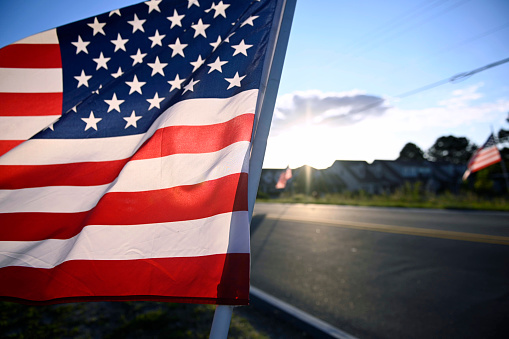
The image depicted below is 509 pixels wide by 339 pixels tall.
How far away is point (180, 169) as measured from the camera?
74.0 inches

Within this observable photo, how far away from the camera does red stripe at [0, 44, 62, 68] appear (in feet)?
7.64

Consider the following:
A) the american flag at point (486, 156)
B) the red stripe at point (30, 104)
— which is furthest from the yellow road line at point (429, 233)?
the red stripe at point (30, 104)

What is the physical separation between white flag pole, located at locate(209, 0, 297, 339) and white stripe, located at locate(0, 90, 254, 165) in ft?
0.67

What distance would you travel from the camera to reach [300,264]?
7121mm

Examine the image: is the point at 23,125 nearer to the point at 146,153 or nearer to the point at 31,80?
the point at 31,80

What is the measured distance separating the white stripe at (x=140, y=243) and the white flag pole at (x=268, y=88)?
0.52 ft

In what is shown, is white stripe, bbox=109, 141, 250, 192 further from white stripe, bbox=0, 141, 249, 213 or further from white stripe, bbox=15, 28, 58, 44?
white stripe, bbox=15, 28, 58, 44

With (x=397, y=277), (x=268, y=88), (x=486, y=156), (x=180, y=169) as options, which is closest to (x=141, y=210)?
(x=180, y=169)

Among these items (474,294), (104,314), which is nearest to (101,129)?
(104,314)

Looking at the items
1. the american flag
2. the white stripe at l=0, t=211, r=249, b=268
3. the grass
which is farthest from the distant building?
the white stripe at l=0, t=211, r=249, b=268

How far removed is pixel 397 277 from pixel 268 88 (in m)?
5.43

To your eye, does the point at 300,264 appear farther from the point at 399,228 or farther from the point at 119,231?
the point at 119,231

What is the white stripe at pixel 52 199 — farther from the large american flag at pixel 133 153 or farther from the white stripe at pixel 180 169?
the white stripe at pixel 180 169

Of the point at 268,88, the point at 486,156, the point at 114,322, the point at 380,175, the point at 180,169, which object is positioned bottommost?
the point at 114,322
